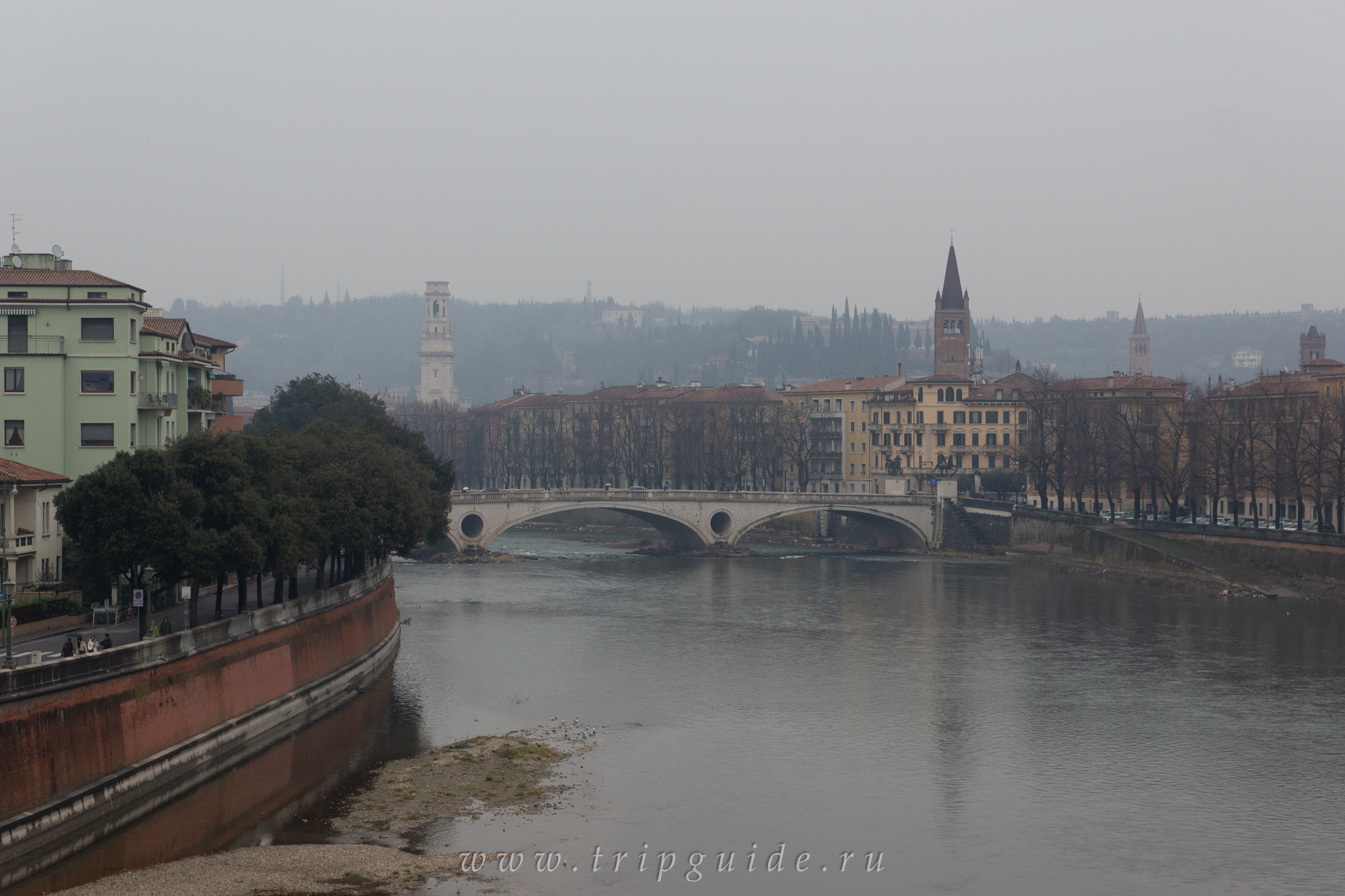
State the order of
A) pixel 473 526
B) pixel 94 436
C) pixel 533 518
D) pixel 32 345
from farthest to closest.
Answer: pixel 533 518, pixel 473 526, pixel 94 436, pixel 32 345

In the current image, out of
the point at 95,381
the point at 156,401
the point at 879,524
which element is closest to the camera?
the point at 95,381

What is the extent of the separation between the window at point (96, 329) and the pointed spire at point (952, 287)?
12885cm

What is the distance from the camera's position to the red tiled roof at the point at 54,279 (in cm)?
4875

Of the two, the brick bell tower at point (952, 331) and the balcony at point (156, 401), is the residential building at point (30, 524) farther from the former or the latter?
the brick bell tower at point (952, 331)

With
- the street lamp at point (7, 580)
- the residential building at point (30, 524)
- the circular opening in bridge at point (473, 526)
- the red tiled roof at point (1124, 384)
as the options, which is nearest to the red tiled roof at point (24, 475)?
the residential building at point (30, 524)

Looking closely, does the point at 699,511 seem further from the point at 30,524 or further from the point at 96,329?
the point at 30,524

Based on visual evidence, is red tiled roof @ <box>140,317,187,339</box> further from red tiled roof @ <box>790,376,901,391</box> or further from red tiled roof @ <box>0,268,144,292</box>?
red tiled roof @ <box>790,376,901,391</box>

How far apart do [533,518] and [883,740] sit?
2361 inches

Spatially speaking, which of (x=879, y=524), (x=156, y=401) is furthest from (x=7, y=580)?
(x=879, y=524)

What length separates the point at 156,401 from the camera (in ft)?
170

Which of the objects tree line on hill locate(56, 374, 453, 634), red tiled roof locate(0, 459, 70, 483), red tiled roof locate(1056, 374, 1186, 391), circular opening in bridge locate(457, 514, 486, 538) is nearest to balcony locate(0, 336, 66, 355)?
red tiled roof locate(0, 459, 70, 483)

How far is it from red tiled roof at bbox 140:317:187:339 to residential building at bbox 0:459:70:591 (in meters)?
8.35

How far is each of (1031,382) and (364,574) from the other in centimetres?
8146

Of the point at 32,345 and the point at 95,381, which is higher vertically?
the point at 32,345
